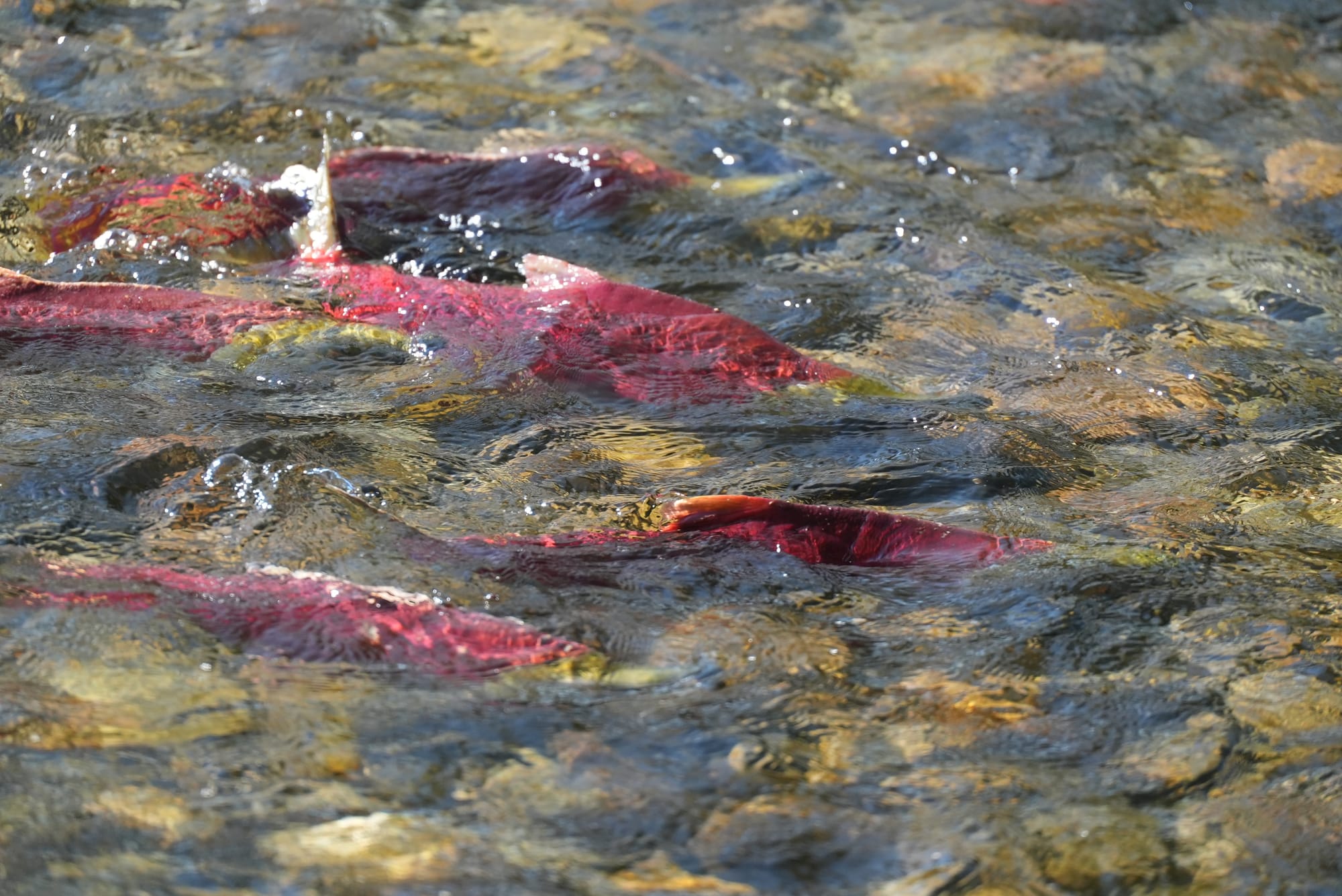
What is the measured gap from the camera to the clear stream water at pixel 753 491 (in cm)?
200

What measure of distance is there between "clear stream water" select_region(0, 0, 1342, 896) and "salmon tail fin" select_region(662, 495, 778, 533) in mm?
92

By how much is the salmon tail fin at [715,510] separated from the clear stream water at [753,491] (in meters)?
0.09

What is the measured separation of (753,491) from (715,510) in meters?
0.29

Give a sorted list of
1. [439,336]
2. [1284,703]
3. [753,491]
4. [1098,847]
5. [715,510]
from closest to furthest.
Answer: [1098,847]
[1284,703]
[715,510]
[753,491]
[439,336]

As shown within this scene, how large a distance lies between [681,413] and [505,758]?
1.39 metres

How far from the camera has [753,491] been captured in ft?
9.95

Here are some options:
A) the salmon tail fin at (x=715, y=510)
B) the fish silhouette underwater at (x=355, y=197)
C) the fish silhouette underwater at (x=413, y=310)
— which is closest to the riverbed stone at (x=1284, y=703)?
the salmon tail fin at (x=715, y=510)

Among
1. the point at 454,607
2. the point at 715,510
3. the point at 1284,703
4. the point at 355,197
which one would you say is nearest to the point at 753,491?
the point at 715,510

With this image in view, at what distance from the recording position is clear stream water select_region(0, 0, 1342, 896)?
78.5 inches

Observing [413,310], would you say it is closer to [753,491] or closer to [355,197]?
[355,197]

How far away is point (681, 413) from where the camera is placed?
11.0 feet

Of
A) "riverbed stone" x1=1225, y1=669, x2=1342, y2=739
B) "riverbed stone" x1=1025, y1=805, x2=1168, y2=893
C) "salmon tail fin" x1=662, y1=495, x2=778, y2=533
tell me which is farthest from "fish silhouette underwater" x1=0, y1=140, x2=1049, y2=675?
"riverbed stone" x1=1025, y1=805, x2=1168, y2=893

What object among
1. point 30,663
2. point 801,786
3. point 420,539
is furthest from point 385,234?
point 801,786

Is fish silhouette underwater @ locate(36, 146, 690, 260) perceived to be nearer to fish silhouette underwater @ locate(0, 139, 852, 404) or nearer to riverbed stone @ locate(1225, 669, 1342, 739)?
fish silhouette underwater @ locate(0, 139, 852, 404)
